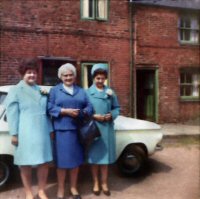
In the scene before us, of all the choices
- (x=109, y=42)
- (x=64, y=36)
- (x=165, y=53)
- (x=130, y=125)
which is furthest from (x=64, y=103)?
(x=165, y=53)

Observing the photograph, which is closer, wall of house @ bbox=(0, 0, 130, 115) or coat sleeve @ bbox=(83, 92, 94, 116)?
coat sleeve @ bbox=(83, 92, 94, 116)

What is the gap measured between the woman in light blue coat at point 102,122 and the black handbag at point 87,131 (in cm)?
15

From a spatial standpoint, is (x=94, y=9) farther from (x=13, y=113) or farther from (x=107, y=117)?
(x=13, y=113)

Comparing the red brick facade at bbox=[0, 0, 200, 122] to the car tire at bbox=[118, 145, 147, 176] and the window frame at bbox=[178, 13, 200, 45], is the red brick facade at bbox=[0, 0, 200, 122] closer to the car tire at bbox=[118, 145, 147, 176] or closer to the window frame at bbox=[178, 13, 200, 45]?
the window frame at bbox=[178, 13, 200, 45]

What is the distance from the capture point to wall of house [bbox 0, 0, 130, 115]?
9664 mm

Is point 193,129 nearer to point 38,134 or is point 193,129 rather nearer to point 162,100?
point 162,100

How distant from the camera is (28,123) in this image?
3.98 m

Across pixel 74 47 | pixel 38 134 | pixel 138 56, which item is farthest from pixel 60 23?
pixel 38 134

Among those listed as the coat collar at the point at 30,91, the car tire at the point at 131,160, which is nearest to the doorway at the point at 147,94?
the car tire at the point at 131,160

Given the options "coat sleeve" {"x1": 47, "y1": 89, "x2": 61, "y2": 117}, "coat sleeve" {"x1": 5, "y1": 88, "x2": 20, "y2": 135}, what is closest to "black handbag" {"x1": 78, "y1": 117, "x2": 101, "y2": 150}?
"coat sleeve" {"x1": 47, "y1": 89, "x2": 61, "y2": 117}

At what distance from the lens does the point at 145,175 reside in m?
5.65

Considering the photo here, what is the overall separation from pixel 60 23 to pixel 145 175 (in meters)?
6.12

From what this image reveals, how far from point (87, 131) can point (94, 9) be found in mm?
7365

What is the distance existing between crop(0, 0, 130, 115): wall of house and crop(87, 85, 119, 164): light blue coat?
5734mm
